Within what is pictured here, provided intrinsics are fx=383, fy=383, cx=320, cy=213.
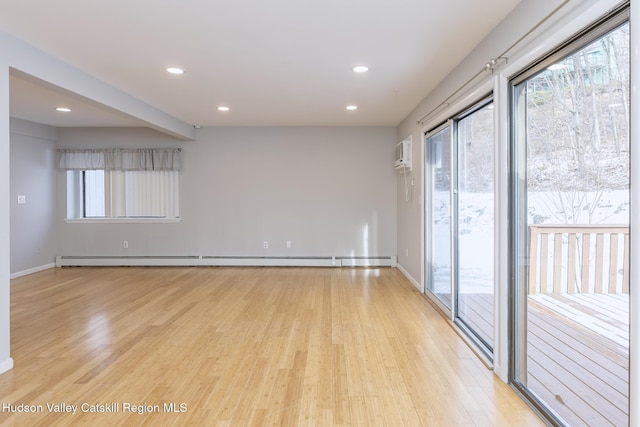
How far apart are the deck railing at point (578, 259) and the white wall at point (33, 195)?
22.8ft

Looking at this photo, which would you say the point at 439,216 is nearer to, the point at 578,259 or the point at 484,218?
the point at 484,218

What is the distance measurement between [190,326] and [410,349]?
2.05 metres

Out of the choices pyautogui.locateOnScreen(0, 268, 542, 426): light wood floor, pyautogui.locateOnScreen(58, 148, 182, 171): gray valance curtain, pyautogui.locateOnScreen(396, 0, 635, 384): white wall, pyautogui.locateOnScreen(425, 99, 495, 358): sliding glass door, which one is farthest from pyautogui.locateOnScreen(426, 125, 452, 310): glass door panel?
pyautogui.locateOnScreen(58, 148, 182, 171): gray valance curtain

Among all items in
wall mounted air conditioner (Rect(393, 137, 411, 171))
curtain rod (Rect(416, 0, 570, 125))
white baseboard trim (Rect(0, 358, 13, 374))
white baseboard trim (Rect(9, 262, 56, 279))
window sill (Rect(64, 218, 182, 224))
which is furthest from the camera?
window sill (Rect(64, 218, 182, 224))

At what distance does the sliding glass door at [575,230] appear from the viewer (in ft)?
5.44

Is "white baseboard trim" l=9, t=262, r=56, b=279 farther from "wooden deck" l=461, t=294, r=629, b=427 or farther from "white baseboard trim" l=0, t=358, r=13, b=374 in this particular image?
"wooden deck" l=461, t=294, r=629, b=427

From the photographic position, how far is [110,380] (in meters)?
2.59

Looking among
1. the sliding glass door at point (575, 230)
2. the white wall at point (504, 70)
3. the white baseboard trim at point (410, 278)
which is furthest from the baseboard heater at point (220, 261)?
the sliding glass door at point (575, 230)

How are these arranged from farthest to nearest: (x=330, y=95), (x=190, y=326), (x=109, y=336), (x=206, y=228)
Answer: (x=206, y=228) → (x=330, y=95) → (x=190, y=326) → (x=109, y=336)

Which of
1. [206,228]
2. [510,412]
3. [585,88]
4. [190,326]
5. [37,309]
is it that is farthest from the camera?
[206,228]

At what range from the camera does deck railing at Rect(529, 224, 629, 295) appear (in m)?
1.64

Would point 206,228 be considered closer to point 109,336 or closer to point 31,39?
point 109,336

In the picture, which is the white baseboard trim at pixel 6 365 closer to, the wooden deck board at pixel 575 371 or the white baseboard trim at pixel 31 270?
the wooden deck board at pixel 575 371

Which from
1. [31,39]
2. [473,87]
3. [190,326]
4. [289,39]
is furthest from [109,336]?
[473,87]
